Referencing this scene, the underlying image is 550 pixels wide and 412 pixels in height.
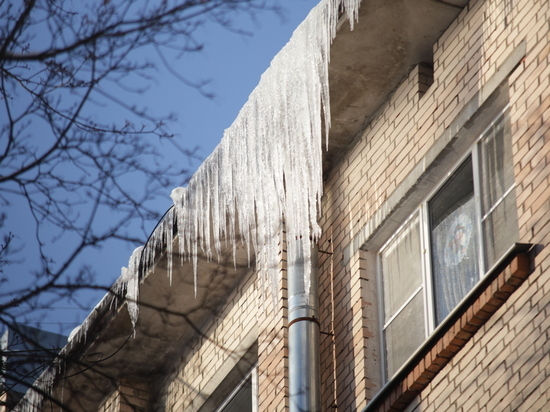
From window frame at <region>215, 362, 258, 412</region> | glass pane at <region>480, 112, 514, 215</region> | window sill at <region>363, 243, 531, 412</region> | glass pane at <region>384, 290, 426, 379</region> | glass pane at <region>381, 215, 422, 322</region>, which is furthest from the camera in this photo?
window frame at <region>215, 362, 258, 412</region>

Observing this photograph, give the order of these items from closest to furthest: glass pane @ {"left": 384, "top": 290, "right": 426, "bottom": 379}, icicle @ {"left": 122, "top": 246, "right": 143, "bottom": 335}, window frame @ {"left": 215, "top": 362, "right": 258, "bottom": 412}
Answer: glass pane @ {"left": 384, "top": 290, "right": 426, "bottom": 379}
window frame @ {"left": 215, "top": 362, "right": 258, "bottom": 412}
icicle @ {"left": 122, "top": 246, "right": 143, "bottom": 335}

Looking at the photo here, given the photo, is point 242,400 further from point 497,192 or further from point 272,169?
point 497,192

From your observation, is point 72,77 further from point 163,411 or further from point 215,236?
point 163,411

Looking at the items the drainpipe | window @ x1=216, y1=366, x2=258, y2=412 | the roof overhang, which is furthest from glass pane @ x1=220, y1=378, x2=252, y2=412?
the drainpipe

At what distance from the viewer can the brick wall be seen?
6027 millimetres

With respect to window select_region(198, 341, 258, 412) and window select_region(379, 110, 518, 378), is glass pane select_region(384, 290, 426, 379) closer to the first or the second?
window select_region(379, 110, 518, 378)

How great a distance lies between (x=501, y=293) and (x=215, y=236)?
3229 millimetres

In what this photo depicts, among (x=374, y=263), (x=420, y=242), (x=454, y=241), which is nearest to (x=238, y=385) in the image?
(x=374, y=263)

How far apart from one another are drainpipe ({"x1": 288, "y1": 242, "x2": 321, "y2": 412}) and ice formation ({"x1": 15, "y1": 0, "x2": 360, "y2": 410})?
0.08m

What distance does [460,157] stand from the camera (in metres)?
7.47

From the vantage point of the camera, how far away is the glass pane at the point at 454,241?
7.14 metres

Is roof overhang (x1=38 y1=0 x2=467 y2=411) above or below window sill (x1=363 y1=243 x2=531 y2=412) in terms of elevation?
above

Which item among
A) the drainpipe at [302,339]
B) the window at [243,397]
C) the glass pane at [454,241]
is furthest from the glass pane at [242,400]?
the glass pane at [454,241]

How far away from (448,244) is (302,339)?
1.31 m
